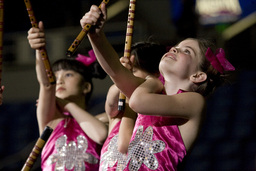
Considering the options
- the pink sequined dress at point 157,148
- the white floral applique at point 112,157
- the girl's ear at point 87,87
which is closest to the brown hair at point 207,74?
the pink sequined dress at point 157,148

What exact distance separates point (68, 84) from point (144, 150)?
2.41 feet

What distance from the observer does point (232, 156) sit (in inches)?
113

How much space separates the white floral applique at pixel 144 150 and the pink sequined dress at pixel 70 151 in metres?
0.51

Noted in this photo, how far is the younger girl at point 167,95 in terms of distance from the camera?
115 cm

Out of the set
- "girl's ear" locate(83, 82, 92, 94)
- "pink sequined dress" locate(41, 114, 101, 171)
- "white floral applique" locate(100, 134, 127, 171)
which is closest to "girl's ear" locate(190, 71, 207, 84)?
"white floral applique" locate(100, 134, 127, 171)

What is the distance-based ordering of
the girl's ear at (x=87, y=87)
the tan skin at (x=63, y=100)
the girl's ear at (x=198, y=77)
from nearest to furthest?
the girl's ear at (x=198, y=77) → the tan skin at (x=63, y=100) → the girl's ear at (x=87, y=87)

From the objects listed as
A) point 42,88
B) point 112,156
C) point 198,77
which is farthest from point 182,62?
point 42,88

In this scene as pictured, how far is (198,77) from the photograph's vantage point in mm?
1250

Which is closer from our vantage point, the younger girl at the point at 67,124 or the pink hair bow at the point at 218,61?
the pink hair bow at the point at 218,61

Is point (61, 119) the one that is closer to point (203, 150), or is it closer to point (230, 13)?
point (203, 150)

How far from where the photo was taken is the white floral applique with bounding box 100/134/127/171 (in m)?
1.32

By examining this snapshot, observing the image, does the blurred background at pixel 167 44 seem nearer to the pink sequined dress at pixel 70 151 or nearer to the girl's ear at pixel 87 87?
the girl's ear at pixel 87 87

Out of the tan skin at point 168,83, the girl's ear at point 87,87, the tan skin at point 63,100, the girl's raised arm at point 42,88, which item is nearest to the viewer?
the tan skin at point 168,83

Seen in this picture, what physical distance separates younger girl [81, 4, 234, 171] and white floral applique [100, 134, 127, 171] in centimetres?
10
